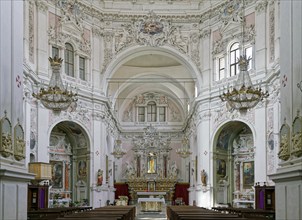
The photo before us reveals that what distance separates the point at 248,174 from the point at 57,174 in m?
9.97

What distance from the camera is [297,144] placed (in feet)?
26.8

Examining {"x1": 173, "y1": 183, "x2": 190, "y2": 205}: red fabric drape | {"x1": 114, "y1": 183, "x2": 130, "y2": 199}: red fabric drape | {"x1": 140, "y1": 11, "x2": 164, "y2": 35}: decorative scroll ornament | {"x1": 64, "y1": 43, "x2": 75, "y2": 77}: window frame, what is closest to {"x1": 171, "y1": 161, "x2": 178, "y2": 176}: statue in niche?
{"x1": 173, "y1": 183, "x2": 190, "y2": 205}: red fabric drape

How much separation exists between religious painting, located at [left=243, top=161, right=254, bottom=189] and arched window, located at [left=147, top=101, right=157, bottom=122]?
1690 centimetres

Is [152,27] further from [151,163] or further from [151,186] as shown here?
[151,163]

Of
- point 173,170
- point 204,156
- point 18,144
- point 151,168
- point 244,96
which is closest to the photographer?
point 18,144

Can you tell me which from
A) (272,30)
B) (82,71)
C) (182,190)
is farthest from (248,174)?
(182,190)

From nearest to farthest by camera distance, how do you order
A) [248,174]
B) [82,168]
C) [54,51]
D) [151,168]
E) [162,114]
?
1. [54,51]
2. [248,174]
3. [82,168]
4. [151,168]
5. [162,114]

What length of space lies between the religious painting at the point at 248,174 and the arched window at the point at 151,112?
665 inches

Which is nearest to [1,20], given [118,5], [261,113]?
[261,113]

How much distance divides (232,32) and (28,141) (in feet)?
39.6

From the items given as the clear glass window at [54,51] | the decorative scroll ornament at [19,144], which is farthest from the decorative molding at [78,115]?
the decorative scroll ornament at [19,144]

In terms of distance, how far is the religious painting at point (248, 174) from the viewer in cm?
2694

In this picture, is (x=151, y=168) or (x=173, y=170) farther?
(x=151, y=168)

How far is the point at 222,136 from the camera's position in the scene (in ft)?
94.6
